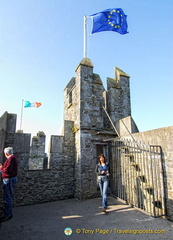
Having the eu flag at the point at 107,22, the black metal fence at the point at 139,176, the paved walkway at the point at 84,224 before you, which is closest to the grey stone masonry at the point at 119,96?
the black metal fence at the point at 139,176

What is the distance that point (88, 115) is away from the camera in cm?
656

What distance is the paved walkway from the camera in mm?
3145

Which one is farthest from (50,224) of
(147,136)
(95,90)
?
(95,90)

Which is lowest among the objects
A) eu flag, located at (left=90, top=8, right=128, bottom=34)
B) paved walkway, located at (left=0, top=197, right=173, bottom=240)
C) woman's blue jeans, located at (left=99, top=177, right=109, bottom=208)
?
paved walkway, located at (left=0, top=197, right=173, bottom=240)

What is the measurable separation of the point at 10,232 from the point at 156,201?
4007mm

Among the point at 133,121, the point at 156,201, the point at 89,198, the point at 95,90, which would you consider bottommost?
the point at 89,198

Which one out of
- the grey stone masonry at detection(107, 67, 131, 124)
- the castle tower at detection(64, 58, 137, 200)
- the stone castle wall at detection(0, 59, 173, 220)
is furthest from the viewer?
the grey stone masonry at detection(107, 67, 131, 124)

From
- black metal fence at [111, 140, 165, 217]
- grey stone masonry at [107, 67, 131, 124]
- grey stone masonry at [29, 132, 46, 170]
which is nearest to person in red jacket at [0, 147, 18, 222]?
black metal fence at [111, 140, 165, 217]

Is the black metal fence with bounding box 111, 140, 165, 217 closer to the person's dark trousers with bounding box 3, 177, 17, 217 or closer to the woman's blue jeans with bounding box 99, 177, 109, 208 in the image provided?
the woman's blue jeans with bounding box 99, 177, 109, 208

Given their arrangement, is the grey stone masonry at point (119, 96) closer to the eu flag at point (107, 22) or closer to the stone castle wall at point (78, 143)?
the stone castle wall at point (78, 143)

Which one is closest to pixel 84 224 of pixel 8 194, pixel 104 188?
pixel 104 188

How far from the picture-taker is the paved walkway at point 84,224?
10.3 ft

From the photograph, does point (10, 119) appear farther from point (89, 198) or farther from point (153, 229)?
point (153, 229)

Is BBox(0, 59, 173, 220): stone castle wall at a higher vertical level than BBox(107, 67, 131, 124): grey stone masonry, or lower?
lower
